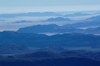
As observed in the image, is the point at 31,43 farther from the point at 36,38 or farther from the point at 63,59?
the point at 63,59

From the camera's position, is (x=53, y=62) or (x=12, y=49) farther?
(x=12, y=49)

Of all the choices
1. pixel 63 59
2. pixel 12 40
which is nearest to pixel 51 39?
pixel 12 40

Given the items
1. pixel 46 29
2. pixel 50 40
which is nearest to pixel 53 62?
pixel 50 40

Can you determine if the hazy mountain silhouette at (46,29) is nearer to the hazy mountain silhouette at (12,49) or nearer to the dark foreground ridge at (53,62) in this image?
the hazy mountain silhouette at (12,49)

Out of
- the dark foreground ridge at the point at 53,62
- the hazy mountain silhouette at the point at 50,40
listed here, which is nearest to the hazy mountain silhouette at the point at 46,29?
the hazy mountain silhouette at the point at 50,40

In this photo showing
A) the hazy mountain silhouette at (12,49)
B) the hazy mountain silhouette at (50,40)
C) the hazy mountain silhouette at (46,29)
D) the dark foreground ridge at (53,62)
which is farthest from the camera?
the hazy mountain silhouette at (46,29)

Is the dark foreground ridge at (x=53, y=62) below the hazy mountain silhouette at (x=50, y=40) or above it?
below

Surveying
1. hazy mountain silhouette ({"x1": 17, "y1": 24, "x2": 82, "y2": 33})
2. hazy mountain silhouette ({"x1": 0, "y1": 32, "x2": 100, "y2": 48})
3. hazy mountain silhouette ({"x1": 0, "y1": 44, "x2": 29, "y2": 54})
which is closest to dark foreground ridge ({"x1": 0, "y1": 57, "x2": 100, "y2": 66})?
hazy mountain silhouette ({"x1": 0, "y1": 44, "x2": 29, "y2": 54})

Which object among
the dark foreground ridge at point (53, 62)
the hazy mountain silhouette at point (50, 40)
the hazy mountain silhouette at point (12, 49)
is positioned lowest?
the dark foreground ridge at point (53, 62)

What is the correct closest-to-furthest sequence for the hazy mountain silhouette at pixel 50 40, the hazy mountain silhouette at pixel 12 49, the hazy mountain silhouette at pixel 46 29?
the hazy mountain silhouette at pixel 12 49 < the hazy mountain silhouette at pixel 50 40 < the hazy mountain silhouette at pixel 46 29

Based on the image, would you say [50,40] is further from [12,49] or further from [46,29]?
[46,29]

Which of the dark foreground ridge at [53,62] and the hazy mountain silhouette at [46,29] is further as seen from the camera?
the hazy mountain silhouette at [46,29]
